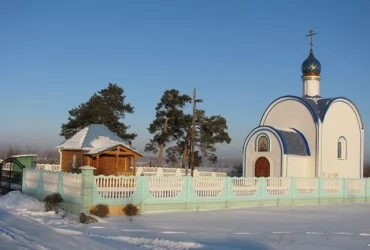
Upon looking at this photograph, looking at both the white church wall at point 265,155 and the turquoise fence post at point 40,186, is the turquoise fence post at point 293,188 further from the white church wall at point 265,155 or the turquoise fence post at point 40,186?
the turquoise fence post at point 40,186

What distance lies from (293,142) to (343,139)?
150 inches

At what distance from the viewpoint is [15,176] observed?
64.4ft

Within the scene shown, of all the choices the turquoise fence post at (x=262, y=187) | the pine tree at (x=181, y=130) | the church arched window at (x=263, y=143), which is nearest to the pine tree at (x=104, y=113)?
the pine tree at (x=181, y=130)

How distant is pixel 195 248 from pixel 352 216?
8.17 m

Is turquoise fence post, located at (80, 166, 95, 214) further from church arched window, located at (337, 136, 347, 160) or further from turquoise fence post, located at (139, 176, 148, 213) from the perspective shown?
church arched window, located at (337, 136, 347, 160)

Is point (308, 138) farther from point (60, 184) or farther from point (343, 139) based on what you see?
point (60, 184)

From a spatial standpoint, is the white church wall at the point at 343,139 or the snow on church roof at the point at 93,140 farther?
the white church wall at the point at 343,139

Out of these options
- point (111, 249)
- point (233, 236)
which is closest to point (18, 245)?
point (111, 249)

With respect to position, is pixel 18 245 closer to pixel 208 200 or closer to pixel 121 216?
pixel 121 216

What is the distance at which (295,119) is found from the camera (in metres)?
25.6

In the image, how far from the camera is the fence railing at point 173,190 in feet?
42.4

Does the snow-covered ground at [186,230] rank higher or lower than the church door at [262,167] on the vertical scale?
lower

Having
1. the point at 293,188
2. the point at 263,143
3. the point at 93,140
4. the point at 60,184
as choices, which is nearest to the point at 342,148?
the point at 263,143

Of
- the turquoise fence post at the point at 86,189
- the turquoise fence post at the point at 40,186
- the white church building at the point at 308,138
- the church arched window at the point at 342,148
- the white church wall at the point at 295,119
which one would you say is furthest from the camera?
the church arched window at the point at 342,148
